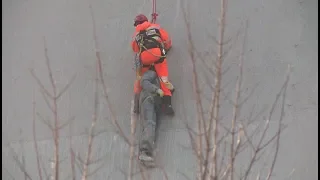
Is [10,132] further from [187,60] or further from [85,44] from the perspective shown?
[187,60]

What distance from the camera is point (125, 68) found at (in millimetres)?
8867

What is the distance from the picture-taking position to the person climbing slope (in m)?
8.27

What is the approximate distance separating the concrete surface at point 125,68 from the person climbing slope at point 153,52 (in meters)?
0.21

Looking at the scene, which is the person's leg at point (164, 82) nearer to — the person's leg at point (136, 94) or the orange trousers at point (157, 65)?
the orange trousers at point (157, 65)

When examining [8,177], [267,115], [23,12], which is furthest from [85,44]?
[267,115]

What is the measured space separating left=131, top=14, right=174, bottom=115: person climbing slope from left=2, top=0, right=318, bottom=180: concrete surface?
210 mm

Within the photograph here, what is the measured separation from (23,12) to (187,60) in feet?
8.19

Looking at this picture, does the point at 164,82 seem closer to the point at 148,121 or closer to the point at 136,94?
the point at 136,94

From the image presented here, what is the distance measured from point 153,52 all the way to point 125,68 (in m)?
0.73

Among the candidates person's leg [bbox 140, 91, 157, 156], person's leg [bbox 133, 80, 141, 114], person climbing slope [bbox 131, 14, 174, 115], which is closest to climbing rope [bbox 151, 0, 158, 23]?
person climbing slope [bbox 131, 14, 174, 115]

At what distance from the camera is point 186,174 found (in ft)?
26.0

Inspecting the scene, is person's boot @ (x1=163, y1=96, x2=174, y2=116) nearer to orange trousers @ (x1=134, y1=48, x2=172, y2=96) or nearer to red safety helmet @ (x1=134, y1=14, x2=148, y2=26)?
orange trousers @ (x1=134, y1=48, x2=172, y2=96)

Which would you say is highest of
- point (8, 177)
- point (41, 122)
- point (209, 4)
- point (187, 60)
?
point (209, 4)

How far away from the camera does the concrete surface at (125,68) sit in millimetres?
7770
